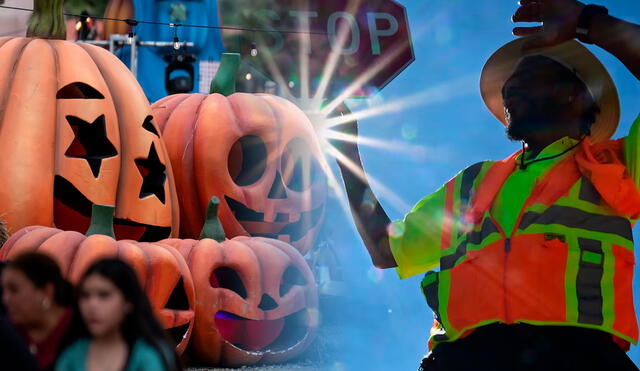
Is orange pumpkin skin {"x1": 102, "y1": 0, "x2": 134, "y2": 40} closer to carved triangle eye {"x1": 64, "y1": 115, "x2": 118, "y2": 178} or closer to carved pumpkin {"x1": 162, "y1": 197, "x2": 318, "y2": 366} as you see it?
carved triangle eye {"x1": 64, "y1": 115, "x2": 118, "y2": 178}

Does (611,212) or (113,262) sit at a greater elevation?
(611,212)

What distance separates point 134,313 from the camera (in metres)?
1.43

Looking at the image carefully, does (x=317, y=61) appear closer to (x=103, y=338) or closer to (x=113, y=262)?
(x=113, y=262)

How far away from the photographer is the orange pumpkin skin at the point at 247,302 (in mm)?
4402

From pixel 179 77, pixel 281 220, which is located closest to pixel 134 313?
pixel 281 220

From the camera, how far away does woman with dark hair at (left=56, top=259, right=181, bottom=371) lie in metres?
1.38

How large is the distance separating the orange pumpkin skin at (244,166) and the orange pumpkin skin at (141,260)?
1.04 metres

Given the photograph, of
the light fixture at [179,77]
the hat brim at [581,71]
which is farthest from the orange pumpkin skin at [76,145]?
the light fixture at [179,77]

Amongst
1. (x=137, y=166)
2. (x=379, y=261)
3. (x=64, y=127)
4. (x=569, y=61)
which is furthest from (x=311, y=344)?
(x=569, y=61)

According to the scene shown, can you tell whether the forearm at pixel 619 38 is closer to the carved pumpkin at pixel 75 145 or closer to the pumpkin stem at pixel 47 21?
the carved pumpkin at pixel 75 145

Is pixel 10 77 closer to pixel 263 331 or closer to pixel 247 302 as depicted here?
pixel 247 302

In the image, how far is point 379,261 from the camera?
1814mm

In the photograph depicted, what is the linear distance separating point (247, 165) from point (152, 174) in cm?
95

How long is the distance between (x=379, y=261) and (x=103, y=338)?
640mm
